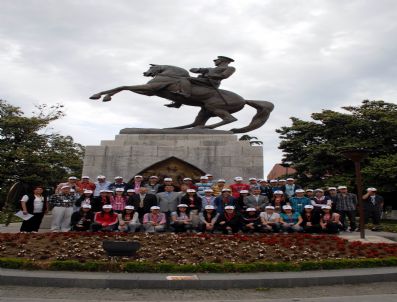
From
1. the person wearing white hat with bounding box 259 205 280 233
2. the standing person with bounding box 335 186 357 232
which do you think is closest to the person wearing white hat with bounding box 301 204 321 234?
the person wearing white hat with bounding box 259 205 280 233

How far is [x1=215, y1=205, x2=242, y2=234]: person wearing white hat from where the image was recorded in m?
10.8

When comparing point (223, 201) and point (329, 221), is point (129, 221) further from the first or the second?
point (329, 221)

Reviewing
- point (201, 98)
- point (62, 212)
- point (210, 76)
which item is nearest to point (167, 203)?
point (62, 212)

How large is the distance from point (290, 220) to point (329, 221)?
103cm

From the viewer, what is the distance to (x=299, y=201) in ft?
39.0

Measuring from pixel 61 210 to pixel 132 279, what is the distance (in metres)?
5.40

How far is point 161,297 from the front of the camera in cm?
609

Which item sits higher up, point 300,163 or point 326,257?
point 300,163

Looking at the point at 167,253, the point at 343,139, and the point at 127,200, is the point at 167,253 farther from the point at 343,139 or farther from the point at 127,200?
the point at 343,139

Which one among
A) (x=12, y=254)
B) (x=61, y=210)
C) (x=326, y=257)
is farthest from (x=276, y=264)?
(x=61, y=210)

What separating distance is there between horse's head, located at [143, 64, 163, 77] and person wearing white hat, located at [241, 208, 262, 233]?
24.7 feet

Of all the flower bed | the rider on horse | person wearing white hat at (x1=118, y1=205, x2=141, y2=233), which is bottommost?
the flower bed

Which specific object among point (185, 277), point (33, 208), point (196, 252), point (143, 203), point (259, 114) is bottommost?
point (185, 277)

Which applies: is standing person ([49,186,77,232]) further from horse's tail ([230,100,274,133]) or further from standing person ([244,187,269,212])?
horse's tail ([230,100,274,133])
